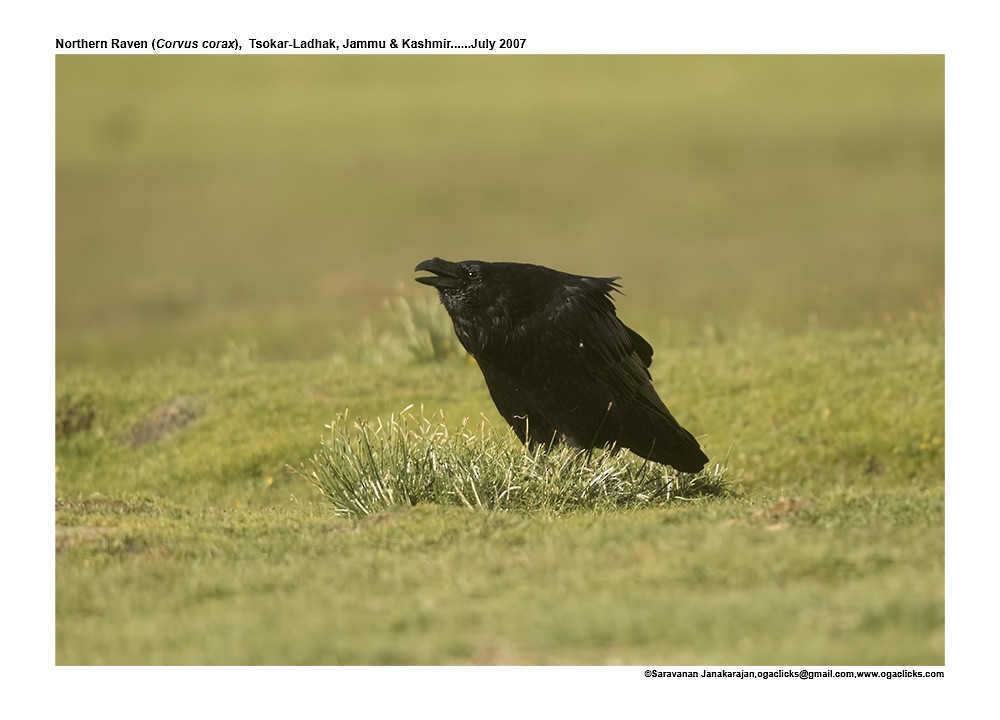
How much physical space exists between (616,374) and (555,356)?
543mm

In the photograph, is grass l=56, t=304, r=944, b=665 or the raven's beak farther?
the raven's beak

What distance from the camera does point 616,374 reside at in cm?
994

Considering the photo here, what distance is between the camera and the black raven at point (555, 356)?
378 inches

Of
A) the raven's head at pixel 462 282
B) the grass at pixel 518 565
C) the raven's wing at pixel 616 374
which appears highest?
the raven's head at pixel 462 282

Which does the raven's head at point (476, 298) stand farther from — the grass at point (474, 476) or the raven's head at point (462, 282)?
the grass at point (474, 476)

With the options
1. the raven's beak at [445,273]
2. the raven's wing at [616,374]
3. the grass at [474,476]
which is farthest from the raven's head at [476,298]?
the grass at [474,476]

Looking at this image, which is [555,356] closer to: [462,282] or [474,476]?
[462,282]

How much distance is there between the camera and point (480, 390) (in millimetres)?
14922

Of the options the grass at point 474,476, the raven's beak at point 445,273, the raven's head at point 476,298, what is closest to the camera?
the grass at point 474,476

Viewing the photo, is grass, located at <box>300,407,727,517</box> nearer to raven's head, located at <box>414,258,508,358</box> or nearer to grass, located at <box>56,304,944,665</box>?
grass, located at <box>56,304,944,665</box>

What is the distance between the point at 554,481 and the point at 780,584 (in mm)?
2771

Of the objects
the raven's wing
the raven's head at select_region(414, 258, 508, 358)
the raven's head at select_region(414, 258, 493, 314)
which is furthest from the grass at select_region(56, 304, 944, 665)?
the raven's head at select_region(414, 258, 493, 314)

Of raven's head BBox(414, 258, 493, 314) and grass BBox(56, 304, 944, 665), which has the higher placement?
raven's head BBox(414, 258, 493, 314)

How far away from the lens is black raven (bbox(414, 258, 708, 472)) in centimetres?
961
